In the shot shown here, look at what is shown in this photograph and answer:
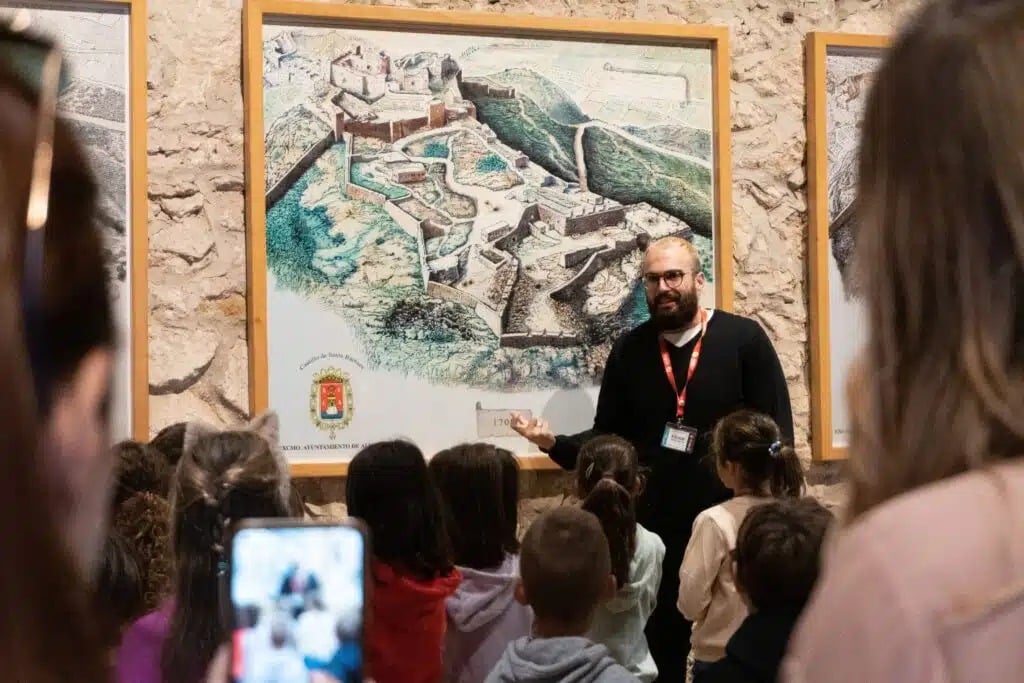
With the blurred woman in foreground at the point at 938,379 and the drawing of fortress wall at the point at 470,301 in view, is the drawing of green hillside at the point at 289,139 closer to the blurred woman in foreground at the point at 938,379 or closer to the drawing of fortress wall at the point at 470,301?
the drawing of fortress wall at the point at 470,301

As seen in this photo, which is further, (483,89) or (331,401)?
(483,89)

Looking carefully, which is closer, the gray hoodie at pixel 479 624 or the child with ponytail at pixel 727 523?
the gray hoodie at pixel 479 624

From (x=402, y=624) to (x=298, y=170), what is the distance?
7.18ft

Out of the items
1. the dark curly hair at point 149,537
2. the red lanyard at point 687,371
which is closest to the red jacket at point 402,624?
the dark curly hair at point 149,537

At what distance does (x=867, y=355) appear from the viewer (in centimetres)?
91

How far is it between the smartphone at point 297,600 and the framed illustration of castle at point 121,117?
137 inches

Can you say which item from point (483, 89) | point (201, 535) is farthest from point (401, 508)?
point (483, 89)

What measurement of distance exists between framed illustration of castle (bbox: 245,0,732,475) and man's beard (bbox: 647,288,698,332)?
0.24 meters

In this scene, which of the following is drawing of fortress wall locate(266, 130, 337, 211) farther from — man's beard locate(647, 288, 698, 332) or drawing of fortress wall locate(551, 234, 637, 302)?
man's beard locate(647, 288, 698, 332)

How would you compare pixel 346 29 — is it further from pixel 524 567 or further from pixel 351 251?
pixel 524 567

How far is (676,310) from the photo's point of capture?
4867mm

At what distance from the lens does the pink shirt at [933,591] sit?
0.71 m

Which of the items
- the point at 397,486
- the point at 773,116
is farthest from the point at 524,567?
the point at 773,116

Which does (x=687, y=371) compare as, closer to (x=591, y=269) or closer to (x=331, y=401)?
(x=591, y=269)
